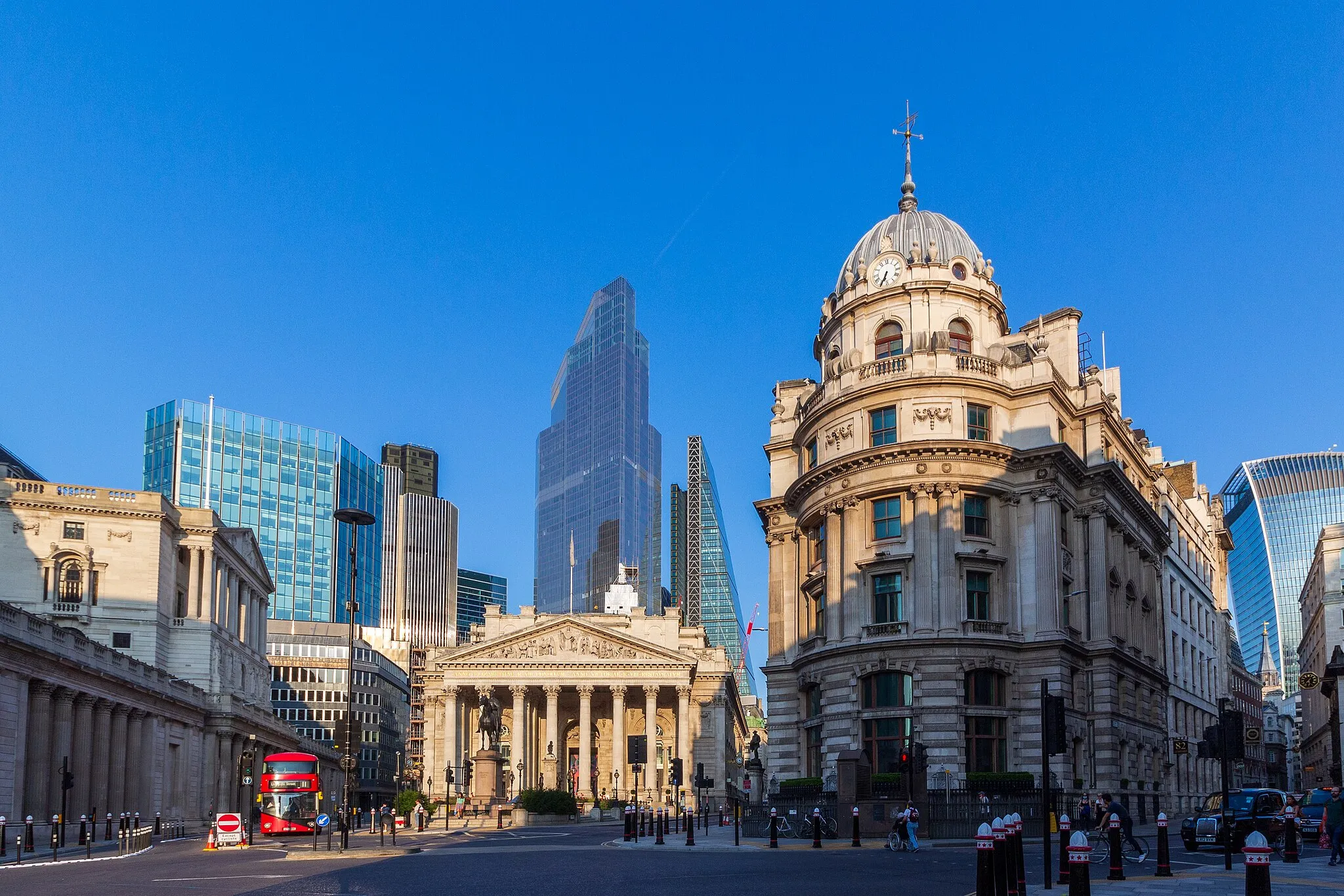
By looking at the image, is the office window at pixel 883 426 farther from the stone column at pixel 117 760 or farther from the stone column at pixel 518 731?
the stone column at pixel 518 731

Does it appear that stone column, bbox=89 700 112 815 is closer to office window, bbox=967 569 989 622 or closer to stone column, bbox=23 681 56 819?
stone column, bbox=23 681 56 819

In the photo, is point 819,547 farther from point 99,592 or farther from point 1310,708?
point 1310,708

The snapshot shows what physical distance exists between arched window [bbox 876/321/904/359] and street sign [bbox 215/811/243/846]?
3532cm

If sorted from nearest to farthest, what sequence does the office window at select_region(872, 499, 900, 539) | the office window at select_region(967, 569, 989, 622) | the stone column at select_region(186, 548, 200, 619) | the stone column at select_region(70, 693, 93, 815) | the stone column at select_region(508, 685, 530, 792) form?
the stone column at select_region(70, 693, 93, 815)
the office window at select_region(967, 569, 989, 622)
the office window at select_region(872, 499, 900, 539)
the stone column at select_region(186, 548, 200, 619)
the stone column at select_region(508, 685, 530, 792)

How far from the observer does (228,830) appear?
43312 millimetres

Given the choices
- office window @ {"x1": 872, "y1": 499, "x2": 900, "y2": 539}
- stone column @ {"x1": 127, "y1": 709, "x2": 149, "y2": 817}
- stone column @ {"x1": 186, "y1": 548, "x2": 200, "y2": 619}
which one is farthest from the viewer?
stone column @ {"x1": 186, "y1": 548, "x2": 200, "y2": 619}

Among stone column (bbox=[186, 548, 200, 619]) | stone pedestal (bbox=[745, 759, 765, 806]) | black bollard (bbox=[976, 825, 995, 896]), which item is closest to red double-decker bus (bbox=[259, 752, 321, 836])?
stone pedestal (bbox=[745, 759, 765, 806])

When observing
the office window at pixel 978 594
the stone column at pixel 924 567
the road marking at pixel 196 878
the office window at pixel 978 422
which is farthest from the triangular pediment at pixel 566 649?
the road marking at pixel 196 878

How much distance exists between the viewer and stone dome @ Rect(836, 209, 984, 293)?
64.2 m

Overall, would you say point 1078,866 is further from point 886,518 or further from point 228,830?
point 886,518

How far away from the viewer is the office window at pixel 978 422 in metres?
58.4

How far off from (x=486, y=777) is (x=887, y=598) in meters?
27.4

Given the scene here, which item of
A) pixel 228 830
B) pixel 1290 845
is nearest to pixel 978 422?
pixel 1290 845

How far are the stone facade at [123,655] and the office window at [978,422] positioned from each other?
39438 millimetres
